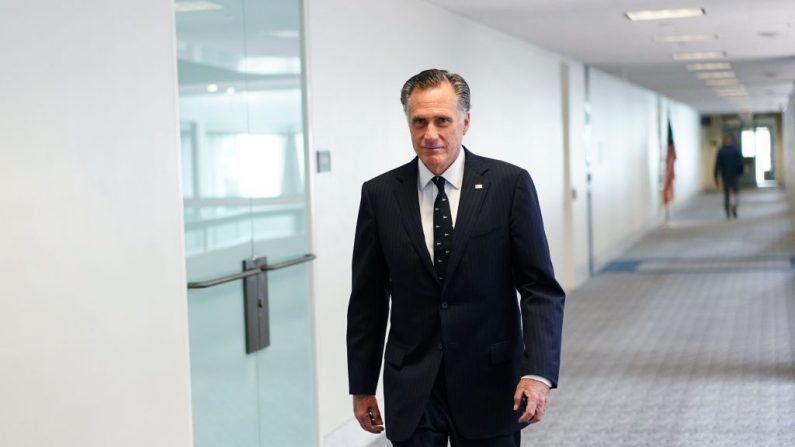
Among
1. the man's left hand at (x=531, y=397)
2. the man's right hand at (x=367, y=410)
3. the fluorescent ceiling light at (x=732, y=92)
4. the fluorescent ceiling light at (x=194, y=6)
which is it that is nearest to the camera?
the man's left hand at (x=531, y=397)

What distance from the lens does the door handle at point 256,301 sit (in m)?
4.28

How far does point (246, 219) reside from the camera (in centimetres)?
427

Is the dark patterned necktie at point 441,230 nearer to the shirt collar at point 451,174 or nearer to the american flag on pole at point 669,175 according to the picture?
the shirt collar at point 451,174

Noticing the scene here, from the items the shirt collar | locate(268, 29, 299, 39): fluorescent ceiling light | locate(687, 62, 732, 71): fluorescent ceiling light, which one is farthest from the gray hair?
locate(687, 62, 732, 71): fluorescent ceiling light

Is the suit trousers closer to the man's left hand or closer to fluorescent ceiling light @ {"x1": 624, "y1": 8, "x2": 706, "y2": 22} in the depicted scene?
the man's left hand

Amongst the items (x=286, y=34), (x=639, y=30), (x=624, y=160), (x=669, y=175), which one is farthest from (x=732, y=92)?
(x=286, y=34)

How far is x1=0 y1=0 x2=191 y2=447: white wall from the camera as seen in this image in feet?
9.31

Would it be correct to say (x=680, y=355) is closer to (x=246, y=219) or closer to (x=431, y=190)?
(x=246, y=219)

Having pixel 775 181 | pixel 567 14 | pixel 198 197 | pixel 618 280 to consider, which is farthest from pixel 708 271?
pixel 775 181

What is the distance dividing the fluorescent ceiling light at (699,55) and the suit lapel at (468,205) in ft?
29.8

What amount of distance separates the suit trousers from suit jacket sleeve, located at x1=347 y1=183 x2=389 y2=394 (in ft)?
0.56

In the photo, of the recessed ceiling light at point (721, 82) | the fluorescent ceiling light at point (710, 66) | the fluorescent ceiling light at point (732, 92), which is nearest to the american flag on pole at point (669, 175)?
the fluorescent ceiling light at point (732, 92)

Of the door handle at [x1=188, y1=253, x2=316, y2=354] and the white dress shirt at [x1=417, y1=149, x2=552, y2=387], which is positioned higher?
the white dress shirt at [x1=417, y1=149, x2=552, y2=387]

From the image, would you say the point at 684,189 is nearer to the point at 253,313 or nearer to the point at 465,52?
the point at 465,52
